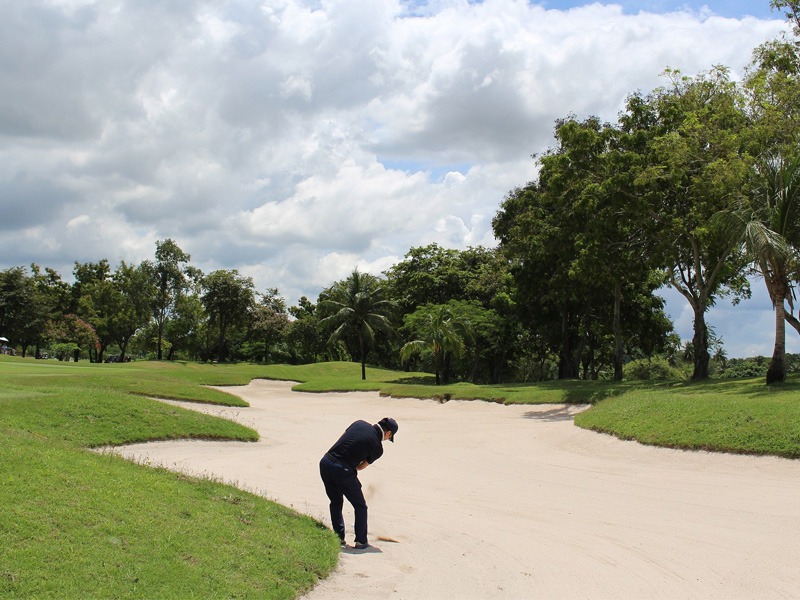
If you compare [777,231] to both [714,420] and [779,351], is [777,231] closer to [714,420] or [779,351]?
[779,351]

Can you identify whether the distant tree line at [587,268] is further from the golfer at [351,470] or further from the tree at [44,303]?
the golfer at [351,470]

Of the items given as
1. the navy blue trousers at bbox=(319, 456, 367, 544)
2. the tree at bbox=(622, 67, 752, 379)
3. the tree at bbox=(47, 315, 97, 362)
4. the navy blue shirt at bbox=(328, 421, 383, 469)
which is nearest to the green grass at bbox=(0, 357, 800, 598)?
the navy blue trousers at bbox=(319, 456, 367, 544)

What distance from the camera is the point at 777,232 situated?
20828mm

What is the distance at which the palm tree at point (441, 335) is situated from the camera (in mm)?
38625

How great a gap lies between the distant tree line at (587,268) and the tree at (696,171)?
92 millimetres

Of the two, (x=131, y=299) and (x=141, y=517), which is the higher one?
A: (x=131, y=299)

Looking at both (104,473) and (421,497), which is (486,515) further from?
(104,473)

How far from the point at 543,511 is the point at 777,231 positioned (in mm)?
16207

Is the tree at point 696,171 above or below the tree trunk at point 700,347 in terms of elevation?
above

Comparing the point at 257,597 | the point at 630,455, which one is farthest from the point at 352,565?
the point at 630,455

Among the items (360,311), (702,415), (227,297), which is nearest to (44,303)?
(227,297)

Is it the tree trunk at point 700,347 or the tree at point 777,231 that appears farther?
the tree trunk at point 700,347

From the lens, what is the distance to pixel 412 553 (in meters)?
7.69

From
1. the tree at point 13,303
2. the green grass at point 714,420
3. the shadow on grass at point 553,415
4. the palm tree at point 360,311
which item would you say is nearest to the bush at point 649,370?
the palm tree at point 360,311
